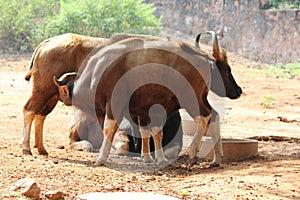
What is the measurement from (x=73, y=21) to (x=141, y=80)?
12571mm

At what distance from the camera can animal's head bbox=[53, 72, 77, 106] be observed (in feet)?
25.6

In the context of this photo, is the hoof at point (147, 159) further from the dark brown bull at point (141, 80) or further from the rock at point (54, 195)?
the rock at point (54, 195)

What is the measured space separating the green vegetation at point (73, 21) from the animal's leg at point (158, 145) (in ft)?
37.9

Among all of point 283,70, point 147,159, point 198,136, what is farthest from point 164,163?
point 283,70

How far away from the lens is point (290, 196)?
18.3ft

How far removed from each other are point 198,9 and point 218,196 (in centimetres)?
1814

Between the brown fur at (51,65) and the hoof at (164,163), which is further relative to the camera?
the brown fur at (51,65)

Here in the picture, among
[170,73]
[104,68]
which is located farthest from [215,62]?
[104,68]

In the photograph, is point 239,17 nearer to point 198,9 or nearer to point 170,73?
point 198,9

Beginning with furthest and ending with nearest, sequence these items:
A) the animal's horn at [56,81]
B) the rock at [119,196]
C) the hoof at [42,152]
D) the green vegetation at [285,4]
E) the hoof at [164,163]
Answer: the green vegetation at [285,4], the hoof at [42,152], the hoof at [164,163], the animal's horn at [56,81], the rock at [119,196]

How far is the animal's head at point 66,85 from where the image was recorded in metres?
7.80

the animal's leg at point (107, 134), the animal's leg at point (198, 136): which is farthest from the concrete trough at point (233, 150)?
the animal's leg at point (107, 134)

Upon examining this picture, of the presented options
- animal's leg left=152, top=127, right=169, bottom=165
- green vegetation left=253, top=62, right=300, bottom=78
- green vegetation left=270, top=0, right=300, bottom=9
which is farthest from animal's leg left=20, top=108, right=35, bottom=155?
green vegetation left=270, top=0, right=300, bottom=9

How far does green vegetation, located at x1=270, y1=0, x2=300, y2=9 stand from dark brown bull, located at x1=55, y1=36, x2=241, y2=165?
1545 cm
